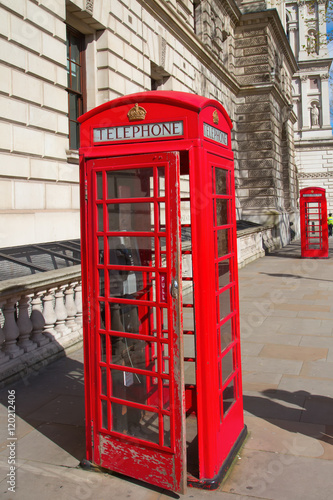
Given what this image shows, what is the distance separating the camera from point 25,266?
655cm

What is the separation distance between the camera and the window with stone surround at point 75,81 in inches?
476

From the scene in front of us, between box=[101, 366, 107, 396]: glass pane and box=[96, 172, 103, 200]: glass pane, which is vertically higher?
box=[96, 172, 103, 200]: glass pane

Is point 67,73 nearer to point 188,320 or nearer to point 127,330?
point 188,320

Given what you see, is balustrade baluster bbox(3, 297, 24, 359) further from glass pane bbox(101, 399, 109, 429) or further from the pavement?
glass pane bbox(101, 399, 109, 429)

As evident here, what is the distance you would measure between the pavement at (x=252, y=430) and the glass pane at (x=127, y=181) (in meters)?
1.97

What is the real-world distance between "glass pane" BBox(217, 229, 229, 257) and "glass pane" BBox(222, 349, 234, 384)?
29.5 inches

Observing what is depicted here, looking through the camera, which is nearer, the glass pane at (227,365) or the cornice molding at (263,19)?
the glass pane at (227,365)

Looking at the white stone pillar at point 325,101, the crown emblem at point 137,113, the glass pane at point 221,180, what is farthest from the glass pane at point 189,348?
the white stone pillar at point 325,101

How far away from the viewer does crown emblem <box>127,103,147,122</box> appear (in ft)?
10.7

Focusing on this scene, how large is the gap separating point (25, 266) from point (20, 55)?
17.1 feet

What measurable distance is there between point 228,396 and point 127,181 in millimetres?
1760

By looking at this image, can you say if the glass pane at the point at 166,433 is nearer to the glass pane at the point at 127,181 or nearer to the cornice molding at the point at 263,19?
the glass pane at the point at 127,181

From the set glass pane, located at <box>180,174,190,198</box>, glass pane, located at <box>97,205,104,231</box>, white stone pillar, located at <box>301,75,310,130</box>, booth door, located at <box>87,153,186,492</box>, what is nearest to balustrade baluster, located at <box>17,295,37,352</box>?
booth door, located at <box>87,153,186,492</box>

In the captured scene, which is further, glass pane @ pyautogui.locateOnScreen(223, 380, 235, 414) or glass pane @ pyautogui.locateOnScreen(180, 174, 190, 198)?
glass pane @ pyautogui.locateOnScreen(180, 174, 190, 198)
